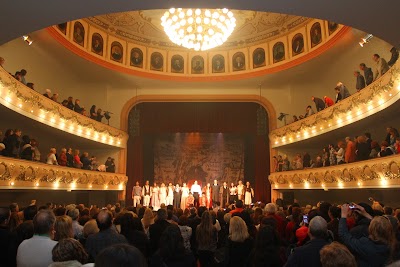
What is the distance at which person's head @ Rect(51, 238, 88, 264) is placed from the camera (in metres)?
2.80

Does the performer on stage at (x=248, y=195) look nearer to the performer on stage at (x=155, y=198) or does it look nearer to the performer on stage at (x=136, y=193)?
the performer on stage at (x=155, y=198)

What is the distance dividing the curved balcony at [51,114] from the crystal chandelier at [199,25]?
20.0 feet

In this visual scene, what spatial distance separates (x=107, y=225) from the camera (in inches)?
180

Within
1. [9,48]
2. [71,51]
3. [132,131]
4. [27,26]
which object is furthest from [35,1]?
[132,131]

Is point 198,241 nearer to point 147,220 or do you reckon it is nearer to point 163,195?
point 147,220

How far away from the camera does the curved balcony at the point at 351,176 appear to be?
11346 mm

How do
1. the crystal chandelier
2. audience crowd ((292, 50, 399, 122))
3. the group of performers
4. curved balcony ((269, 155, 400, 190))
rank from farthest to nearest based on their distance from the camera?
1. the group of performers
2. the crystal chandelier
3. audience crowd ((292, 50, 399, 122))
4. curved balcony ((269, 155, 400, 190))

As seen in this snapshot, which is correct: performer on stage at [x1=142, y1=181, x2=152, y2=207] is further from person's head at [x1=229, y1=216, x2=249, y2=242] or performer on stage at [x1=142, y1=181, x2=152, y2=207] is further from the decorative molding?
person's head at [x1=229, y1=216, x2=249, y2=242]

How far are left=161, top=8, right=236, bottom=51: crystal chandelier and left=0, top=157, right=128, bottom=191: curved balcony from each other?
25.0 feet

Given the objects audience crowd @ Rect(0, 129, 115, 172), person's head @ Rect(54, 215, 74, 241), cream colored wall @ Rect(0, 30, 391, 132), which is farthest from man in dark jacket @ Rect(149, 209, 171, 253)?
cream colored wall @ Rect(0, 30, 391, 132)

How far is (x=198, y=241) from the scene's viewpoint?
6.13 metres

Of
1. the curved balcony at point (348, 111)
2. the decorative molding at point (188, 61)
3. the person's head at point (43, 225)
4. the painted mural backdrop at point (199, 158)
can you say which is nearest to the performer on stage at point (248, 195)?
the painted mural backdrop at point (199, 158)

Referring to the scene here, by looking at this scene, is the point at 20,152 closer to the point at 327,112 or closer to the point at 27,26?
the point at 27,26

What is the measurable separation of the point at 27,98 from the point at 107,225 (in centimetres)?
1129
